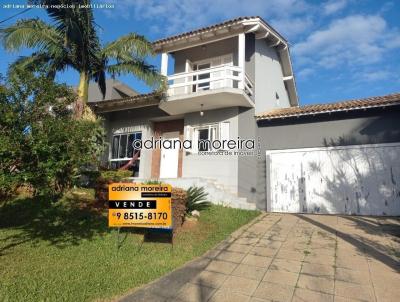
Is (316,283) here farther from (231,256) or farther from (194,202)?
(194,202)

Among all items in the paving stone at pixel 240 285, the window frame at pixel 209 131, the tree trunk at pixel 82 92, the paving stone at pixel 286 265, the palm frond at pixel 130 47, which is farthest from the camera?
the window frame at pixel 209 131

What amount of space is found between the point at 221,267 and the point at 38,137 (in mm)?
3841

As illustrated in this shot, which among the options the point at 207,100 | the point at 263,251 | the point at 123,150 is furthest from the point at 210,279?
the point at 123,150

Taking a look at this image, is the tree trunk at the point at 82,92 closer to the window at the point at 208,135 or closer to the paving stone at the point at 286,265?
the window at the point at 208,135

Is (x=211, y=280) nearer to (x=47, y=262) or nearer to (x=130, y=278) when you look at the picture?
(x=130, y=278)

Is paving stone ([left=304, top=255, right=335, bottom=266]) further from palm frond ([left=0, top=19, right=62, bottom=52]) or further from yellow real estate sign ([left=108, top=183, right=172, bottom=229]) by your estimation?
palm frond ([left=0, top=19, right=62, bottom=52])

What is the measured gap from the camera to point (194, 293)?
13.9 ft

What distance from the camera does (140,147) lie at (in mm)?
14320

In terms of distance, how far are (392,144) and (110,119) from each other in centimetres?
1284

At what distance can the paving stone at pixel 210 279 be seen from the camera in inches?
179

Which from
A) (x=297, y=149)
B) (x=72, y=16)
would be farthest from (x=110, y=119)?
(x=297, y=149)

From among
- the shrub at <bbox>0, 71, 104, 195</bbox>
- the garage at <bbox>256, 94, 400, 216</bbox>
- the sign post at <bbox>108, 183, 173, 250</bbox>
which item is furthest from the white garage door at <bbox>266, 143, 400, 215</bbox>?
the shrub at <bbox>0, 71, 104, 195</bbox>

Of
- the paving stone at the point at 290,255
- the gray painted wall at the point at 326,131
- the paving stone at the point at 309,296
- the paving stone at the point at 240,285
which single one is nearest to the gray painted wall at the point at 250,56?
the gray painted wall at the point at 326,131

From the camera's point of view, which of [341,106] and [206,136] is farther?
[206,136]
